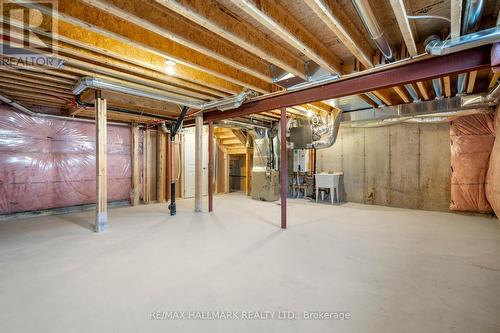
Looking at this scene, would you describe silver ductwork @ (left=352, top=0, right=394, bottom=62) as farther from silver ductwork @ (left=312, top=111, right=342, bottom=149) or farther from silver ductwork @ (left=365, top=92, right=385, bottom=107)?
silver ductwork @ (left=312, top=111, right=342, bottom=149)

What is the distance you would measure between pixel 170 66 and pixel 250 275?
2.46 m

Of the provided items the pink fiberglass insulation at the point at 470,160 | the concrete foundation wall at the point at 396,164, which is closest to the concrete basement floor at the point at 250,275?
the pink fiberglass insulation at the point at 470,160

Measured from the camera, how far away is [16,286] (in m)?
1.88

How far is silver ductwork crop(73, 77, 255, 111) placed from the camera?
2.96m

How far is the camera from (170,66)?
9.03ft

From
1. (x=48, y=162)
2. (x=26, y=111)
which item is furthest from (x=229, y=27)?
(x=48, y=162)

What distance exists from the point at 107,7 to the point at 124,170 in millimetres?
4723

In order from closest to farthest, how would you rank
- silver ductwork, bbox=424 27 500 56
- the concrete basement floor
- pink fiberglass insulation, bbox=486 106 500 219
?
1. the concrete basement floor
2. silver ductwork, bbox=424 27 500 56
3. pink fiberglass insulation, bbox=486 106 500 219

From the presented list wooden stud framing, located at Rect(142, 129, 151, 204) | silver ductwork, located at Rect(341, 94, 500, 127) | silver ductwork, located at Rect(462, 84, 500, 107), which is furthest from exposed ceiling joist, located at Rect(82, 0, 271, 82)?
wooden stud framing, located at Rect(142, 129, 151, 204)

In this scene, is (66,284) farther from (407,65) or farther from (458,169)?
(458,169)

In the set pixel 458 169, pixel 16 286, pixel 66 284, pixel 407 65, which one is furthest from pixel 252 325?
pixel 458 169

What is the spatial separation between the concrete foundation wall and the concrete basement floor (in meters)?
→ 1.36

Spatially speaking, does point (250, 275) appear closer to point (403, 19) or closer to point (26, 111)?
point (403, 19)

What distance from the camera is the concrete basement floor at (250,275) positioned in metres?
1.49
